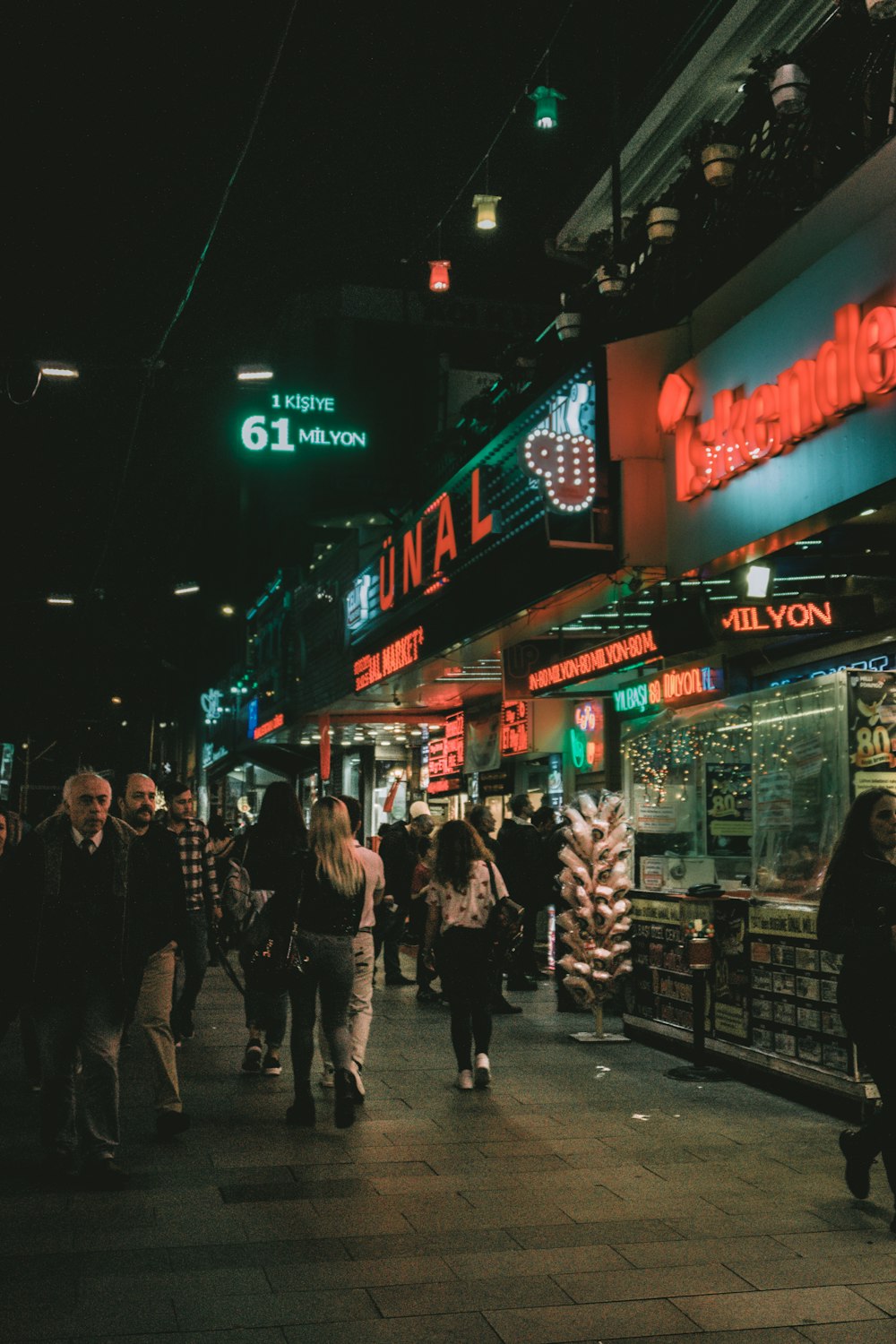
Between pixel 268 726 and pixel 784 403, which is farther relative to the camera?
pixel 268 726

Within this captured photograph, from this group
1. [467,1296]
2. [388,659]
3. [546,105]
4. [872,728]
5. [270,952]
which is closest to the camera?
[467,1296]

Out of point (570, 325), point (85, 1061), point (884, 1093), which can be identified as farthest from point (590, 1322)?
point (570, 325)

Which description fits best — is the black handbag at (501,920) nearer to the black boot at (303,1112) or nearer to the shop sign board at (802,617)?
the black boot at (303,1112)

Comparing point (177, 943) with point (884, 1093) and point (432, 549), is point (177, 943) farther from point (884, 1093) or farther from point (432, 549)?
point (432, 549)

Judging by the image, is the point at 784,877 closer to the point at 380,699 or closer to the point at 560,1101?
the point at 560,1101

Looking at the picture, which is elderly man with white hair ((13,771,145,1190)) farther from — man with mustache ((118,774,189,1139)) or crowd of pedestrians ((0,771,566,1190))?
man with mustache ((118,774,189,1139))

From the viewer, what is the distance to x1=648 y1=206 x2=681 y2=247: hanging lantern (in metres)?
11.2

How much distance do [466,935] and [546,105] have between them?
976 cm

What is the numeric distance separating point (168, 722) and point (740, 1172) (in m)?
87.7

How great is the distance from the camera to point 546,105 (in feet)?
47.0

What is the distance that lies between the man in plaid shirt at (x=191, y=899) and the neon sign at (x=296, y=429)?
10.7m

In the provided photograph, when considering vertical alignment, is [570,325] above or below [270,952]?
above

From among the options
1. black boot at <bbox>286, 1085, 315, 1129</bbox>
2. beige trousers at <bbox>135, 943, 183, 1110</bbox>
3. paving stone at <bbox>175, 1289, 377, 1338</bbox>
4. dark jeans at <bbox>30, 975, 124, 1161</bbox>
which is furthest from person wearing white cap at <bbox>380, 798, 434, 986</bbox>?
paving stone at <bbox>175, 1289, 377, 1338</bbox>

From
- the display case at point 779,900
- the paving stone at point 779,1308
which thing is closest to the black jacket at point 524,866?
the display case at point 779,900
